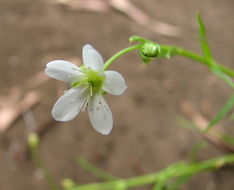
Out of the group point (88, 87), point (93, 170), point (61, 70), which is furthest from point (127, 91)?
point (61, 70)

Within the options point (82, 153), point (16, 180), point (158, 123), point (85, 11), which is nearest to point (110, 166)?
Result: point (82, 153)

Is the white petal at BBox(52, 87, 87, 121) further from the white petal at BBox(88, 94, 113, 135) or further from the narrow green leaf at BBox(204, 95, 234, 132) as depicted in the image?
the narrow green leaf at BBox(204, 95, 234, 132)

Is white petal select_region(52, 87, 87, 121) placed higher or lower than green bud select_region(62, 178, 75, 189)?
higher

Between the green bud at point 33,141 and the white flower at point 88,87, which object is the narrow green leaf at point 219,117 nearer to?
the white flower at point 88,87

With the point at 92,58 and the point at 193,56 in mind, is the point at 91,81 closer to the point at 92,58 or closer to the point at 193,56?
the point at 92,58

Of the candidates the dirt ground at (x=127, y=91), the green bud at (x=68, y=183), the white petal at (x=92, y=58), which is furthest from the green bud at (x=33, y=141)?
the white petal at (x=92, y=58)

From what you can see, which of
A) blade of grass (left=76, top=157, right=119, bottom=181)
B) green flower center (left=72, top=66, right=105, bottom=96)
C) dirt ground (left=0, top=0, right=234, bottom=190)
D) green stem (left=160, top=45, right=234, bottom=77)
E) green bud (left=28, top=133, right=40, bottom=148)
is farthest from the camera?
dirt ground (left=0, top=0, right=234, bottom=190)

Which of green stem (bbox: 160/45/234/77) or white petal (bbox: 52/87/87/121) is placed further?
green stem (bbox: 160/45/234/77)

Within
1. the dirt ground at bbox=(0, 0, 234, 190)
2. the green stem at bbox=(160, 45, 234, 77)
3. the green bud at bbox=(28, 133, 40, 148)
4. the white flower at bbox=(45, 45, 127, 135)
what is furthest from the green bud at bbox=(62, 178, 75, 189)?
the green stem at bbox=(160, 45, 234, 77)
